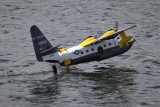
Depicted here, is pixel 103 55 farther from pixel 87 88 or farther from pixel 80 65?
pixel 87 88

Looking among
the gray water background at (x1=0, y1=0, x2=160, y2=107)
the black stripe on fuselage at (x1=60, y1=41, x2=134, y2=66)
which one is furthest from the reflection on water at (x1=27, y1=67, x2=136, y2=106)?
the black stripe on fuselage at (x1=60, y1=41, x2=134, y2=66)

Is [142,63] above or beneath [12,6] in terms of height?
beneath

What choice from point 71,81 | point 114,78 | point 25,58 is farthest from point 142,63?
point 25,58

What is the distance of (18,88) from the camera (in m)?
47.2

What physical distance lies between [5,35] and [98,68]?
76.0 feet

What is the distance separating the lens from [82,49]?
5181 cm

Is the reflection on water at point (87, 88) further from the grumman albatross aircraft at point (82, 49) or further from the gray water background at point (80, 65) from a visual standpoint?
the grumman albatross aircraft at point (82, 49)

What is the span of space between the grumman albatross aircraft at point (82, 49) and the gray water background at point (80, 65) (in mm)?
1918

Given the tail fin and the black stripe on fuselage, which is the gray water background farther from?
the tail fin

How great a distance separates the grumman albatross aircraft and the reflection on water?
6.40 ft

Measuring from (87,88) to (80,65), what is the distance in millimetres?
8979

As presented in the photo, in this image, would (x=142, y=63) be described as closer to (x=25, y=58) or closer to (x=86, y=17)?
(x=25, y=58)

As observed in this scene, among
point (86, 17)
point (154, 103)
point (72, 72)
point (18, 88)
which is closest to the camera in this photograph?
point (154, 103)

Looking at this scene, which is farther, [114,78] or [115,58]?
[115,58]
